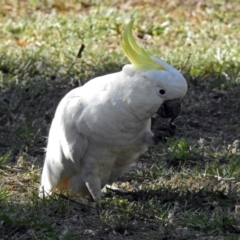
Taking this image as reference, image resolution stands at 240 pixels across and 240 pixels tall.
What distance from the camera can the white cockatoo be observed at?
3244mm

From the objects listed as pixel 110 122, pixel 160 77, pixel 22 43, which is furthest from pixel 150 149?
pixel 22 43

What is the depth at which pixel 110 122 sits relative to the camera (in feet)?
10.9

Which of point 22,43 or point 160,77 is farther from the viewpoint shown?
point 22,43

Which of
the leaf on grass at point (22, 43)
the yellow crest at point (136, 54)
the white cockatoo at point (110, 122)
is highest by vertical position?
the yellow crest at point (136, 54)

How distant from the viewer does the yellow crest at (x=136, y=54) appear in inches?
129

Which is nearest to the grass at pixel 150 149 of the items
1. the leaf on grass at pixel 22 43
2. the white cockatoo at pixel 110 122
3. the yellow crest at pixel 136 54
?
the leaf on grass at pixel 22 43

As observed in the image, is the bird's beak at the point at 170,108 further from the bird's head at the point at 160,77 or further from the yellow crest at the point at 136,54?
the yellow crest at the point at 136,54

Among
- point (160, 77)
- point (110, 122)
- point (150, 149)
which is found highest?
point (160, 77)

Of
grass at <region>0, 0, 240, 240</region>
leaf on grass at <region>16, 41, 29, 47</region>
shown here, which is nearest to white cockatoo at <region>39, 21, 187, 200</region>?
grass at <region>0, 0, 240, 240</region>

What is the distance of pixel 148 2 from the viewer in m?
7.18

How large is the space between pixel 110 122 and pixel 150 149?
1.12 meters

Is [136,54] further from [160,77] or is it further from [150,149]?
[150,149]

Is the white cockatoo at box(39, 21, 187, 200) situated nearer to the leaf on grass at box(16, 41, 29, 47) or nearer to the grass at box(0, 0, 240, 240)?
the grass at box(0, 0, 240, 240)

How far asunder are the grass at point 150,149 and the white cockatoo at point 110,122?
160 mm
